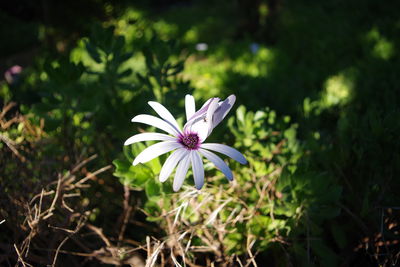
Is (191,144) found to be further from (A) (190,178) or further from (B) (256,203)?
(B) (256,203)

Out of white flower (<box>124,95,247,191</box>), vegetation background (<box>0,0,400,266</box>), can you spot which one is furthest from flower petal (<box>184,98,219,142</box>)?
vegetation background (<box>0,0,400,266</box>)

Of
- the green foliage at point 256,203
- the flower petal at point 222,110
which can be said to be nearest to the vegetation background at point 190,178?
the green foliage at point 256,203

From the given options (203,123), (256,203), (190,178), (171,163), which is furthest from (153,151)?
(256,203)

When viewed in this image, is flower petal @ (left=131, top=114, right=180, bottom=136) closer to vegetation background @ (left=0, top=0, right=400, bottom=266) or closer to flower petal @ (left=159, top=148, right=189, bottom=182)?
flower petal @ (left=159, top=148, right=189, bottom=182)

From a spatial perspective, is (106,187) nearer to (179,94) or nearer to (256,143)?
(179,94)

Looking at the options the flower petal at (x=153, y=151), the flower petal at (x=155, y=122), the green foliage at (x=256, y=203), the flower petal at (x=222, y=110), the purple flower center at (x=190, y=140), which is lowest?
the green foliage at (x=256, y=203)

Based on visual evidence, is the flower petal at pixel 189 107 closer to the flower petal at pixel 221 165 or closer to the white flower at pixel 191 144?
the white flower at pixel 191 144
